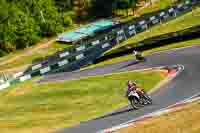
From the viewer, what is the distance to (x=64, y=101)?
3447cm

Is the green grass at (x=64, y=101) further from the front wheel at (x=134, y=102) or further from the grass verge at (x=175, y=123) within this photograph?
the grass verge at (x=175, y=123)

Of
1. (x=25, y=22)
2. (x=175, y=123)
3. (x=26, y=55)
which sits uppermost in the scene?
(x=175, y=123)

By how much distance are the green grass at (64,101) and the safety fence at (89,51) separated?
490 inches

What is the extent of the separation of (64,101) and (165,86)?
8085 mm

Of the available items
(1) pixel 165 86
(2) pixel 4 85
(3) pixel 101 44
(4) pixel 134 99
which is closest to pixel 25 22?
(3) pixel 101 44

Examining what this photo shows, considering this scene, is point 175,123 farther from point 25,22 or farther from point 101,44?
point 25,22

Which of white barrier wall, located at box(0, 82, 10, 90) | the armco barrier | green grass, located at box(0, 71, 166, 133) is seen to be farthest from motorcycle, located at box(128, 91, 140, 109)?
the armco barrier

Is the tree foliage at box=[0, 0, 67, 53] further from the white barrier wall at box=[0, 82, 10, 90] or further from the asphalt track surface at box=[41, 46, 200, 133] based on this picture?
the asphalt track surface at box=[41, 46, 200, 133]

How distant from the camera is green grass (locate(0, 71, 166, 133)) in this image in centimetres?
2836

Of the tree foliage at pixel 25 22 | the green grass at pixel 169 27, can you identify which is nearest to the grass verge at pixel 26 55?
the tree foliage at pixel 25 22

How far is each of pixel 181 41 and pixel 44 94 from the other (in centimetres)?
1568

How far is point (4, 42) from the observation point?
284ft

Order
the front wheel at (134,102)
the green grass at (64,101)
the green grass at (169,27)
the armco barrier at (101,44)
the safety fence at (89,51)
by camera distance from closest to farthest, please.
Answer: the front wheel at (134,102)
the green grass at (64,101)
the safety fence at (89,51)
the armco barrier at (101,44)
the green grass at (169,27)

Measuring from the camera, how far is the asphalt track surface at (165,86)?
924 inches
